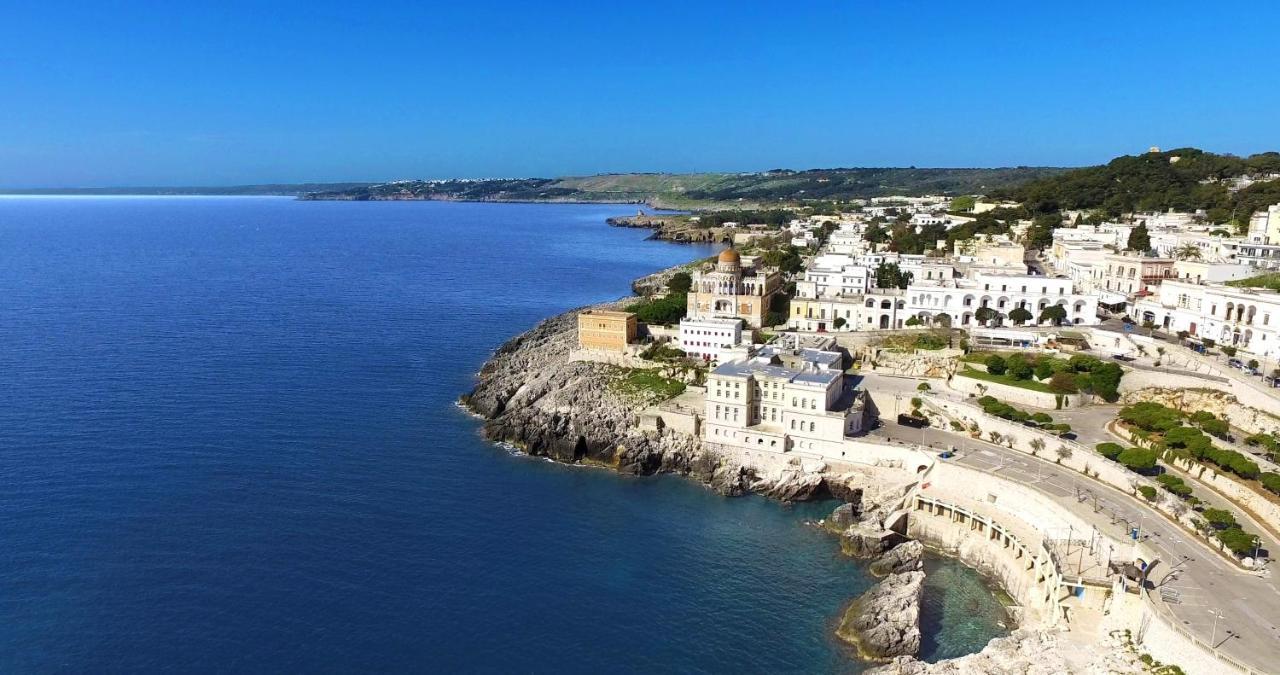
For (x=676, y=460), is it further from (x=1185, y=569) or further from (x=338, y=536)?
(x=1185, y=569)

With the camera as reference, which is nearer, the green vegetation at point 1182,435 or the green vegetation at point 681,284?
the green vegetation at point 1182,435

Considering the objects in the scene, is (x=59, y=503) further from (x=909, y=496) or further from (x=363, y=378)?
(x=909, y=496)

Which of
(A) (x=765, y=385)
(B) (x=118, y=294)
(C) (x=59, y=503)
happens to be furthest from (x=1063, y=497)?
(B) (x=118, y=294)

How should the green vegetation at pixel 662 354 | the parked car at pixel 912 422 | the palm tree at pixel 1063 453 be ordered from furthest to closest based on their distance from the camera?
1. the green vegetation at pixel 662 354
2. the parked car at pixel 912 422
3. the palm tree at pixel 1063 453

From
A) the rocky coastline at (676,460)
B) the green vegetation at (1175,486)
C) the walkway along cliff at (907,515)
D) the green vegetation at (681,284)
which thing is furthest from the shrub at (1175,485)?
the green vegetation at (681,284)

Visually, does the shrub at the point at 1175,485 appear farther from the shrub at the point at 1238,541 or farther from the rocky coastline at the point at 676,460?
the rocky coastline at the point at 676,460

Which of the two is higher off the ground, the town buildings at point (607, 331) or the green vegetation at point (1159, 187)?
the green vegetation at point (1159, 187)

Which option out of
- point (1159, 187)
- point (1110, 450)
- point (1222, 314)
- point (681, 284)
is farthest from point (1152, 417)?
point (1159, 187)
